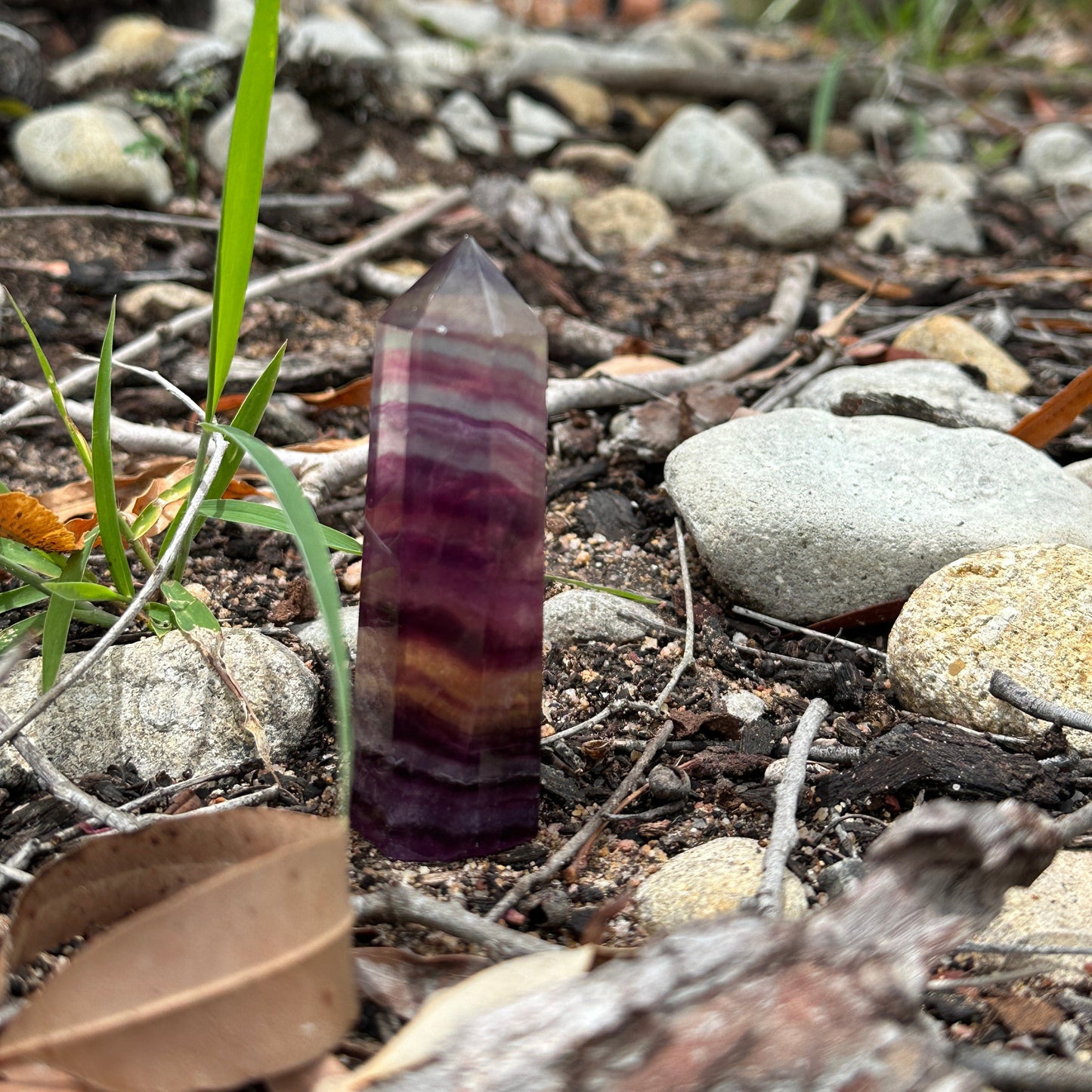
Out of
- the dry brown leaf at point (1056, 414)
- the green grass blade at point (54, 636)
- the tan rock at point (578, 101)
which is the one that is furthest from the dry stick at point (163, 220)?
the tan rock at point (578, 101)

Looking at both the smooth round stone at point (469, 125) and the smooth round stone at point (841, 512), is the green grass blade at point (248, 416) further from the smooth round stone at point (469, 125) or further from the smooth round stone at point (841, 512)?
the smooth round stone at point (469, 125)

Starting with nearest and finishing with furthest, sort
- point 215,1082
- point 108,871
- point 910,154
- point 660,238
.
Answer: point 215,1082 < point 108,871 < point 660,238 < point 910,154

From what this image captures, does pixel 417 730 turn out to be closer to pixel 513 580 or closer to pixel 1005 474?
pixel 513 580

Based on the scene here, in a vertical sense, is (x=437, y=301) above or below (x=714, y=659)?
above

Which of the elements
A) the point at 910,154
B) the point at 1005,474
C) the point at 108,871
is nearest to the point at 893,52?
the point at 910,154

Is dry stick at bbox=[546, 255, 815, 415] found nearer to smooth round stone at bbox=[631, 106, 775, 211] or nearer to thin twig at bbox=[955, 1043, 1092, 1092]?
smooth round stone at bbox=[631, 106, 775, 211]

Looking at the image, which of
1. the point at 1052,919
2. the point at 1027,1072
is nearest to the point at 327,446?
the point at 1052,919

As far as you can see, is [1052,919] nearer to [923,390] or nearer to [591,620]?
[591,620]
